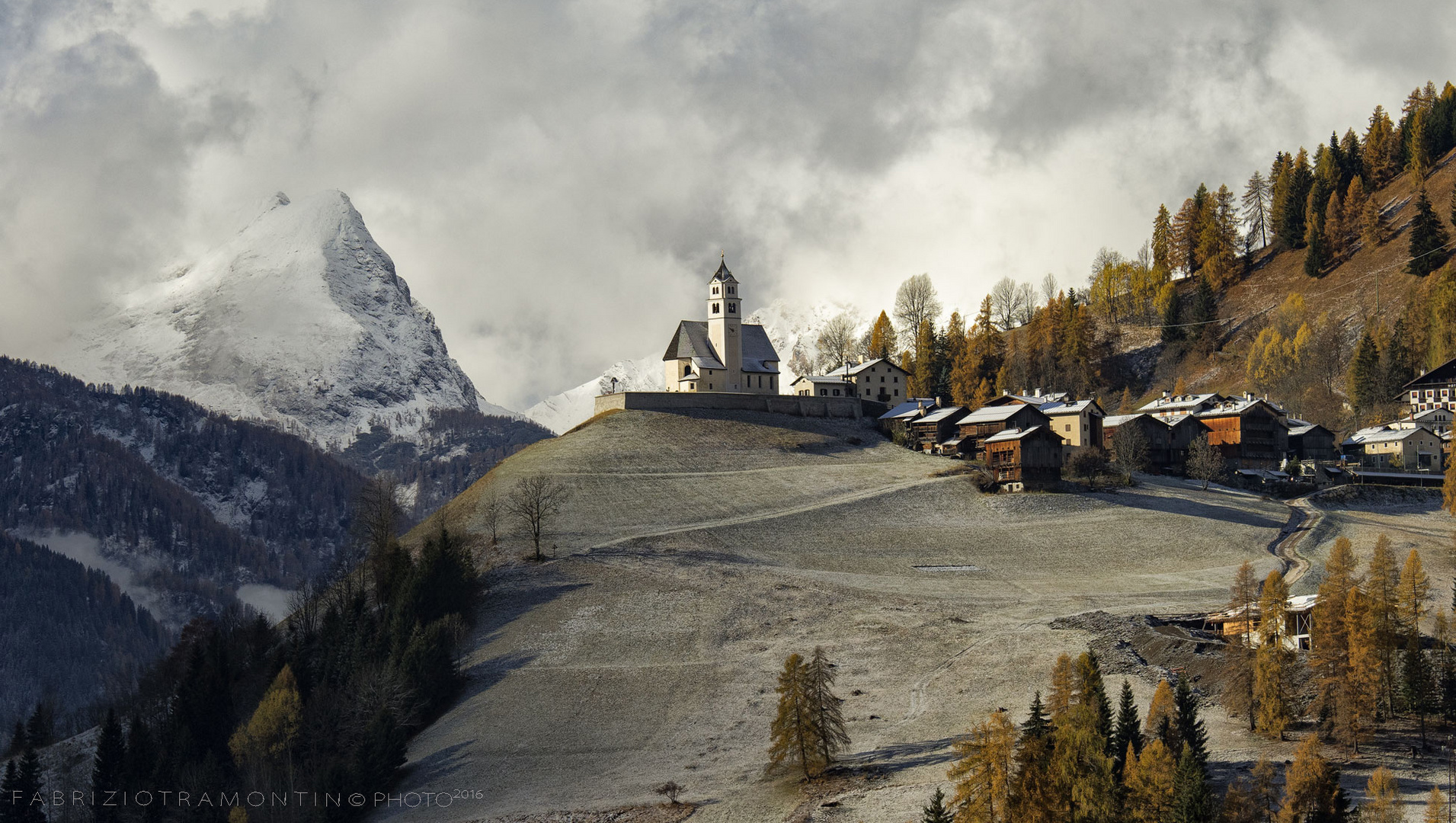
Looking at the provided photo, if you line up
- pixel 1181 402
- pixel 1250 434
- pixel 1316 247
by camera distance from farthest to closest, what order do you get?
pixel 1316 247 < pixel 1181 402 < pixel 1250 434

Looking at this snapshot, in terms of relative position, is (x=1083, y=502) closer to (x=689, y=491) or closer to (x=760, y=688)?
(x=689, y=491)

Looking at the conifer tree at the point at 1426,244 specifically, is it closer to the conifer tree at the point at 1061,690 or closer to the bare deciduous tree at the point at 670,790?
the conifer tree at the point at 1061,690

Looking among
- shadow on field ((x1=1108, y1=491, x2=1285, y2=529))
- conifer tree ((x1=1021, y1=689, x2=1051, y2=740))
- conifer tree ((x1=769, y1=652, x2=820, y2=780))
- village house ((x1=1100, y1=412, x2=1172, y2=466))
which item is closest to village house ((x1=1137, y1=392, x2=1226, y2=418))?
village house ((x1=1100, y1=412, x2=1172, y2=466))

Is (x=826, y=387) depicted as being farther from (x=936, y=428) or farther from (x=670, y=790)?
(x=670, y=790)

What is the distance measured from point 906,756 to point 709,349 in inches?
3724

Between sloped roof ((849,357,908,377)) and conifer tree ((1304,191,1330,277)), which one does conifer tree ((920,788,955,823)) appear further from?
conifer tree ((1304,191,1330,277))

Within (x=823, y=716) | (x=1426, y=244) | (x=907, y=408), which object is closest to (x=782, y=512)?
(x=907, y=408)

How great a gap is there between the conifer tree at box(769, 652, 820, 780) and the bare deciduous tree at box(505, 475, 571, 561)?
1543 inches

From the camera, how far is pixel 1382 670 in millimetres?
52531

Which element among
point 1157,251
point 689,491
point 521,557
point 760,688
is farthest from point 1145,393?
point 760,688

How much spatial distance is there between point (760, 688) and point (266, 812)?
25.7 m

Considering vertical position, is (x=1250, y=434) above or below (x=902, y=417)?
below

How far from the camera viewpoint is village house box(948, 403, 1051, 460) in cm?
11588

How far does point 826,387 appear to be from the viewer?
146 meters
